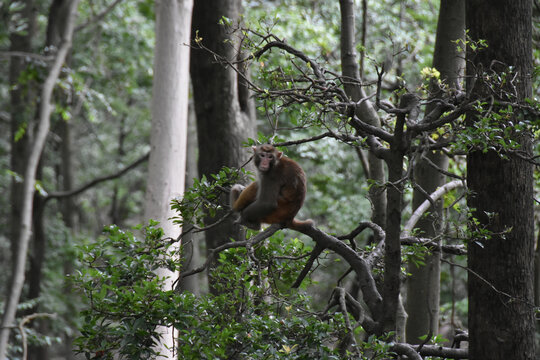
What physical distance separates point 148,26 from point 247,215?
1275 cm

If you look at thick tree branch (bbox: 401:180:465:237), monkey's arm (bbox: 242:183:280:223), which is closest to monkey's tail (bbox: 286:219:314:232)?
monkey's arm (bbox: 242:183:280:223)

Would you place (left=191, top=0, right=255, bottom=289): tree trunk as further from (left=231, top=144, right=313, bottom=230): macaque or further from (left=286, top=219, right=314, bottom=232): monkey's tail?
(left=286, top=219, right=314, bottom=232): monkey's tail

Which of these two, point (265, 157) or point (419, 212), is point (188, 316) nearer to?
point (265, 157)

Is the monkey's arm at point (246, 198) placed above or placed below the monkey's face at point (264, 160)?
below

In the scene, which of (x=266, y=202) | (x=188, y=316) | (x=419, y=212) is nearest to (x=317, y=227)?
(x=266, y=202)

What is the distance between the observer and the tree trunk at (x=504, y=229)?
163 inches

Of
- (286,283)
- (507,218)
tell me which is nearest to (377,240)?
(286,283)

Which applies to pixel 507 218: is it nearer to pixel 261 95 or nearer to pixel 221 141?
pixel 261 95

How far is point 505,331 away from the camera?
4137mm

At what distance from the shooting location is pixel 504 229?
162 inches

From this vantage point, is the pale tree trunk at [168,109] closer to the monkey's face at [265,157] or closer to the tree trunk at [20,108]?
the monkey's face at [265,157]

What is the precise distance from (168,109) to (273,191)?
2.36 metres

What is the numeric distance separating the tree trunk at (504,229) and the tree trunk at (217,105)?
11.5 feet

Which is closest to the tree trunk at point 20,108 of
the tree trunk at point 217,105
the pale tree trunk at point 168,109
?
the tree trunk at point 217,105
